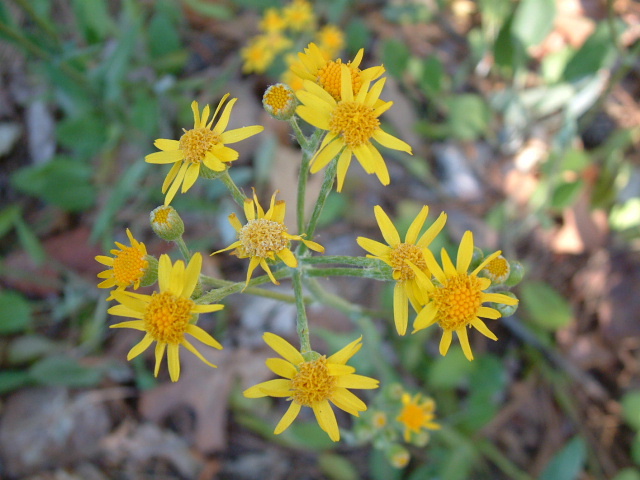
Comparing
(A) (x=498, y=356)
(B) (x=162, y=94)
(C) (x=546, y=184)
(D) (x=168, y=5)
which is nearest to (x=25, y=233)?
(B) (x=162, y=94)

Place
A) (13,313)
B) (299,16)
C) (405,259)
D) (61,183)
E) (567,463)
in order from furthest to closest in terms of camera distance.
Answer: (299,16) → (61,183) → (13,313) → (567,463) → (405,259)

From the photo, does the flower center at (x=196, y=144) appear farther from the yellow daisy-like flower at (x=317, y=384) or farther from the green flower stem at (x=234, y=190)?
the yellow daisy-like flower at (x=317, y=384)

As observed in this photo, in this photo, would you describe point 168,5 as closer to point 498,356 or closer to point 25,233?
point 25,233

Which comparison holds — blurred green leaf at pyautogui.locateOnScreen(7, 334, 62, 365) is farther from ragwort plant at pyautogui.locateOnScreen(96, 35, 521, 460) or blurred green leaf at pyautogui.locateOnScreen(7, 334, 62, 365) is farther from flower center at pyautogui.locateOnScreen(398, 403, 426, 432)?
flower center at pyautogui.locateOnScreen(398, 403, 426, 432)

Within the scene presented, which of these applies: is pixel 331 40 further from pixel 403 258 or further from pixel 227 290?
pixel 227 290

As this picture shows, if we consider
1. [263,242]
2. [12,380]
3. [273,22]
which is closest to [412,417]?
[263,242]
